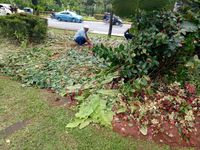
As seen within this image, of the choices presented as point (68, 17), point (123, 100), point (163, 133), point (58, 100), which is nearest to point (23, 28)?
point (58, 100)

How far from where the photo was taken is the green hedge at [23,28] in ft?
27.9

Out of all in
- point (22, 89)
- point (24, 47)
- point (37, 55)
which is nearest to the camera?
point (22, 89)

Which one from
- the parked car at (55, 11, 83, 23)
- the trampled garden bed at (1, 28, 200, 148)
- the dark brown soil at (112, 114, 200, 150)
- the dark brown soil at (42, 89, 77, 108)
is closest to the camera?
the dark brown soil at (112, 114, 200, 150)

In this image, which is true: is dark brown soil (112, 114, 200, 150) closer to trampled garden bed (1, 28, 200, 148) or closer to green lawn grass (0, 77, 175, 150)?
trampled garden bed (1, 28, 200, 148)

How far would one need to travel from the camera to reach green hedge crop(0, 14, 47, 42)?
8492 mm

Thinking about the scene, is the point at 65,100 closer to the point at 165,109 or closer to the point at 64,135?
the point at 64,135

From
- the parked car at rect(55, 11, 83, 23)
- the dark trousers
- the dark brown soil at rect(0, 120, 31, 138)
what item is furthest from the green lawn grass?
the parked car at rect(55, 11, 83, 23)

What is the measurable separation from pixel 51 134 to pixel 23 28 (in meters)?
5.39

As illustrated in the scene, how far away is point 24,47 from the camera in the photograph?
26.7 ft

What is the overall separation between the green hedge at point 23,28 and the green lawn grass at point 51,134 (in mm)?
4077

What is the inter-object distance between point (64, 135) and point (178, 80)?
2.22m

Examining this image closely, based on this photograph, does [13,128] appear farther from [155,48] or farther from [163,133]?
[155,48]

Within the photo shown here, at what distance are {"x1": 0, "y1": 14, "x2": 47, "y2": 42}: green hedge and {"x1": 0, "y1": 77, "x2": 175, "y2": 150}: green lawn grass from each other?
408 cm

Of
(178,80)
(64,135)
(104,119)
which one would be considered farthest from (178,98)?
(64,135)
